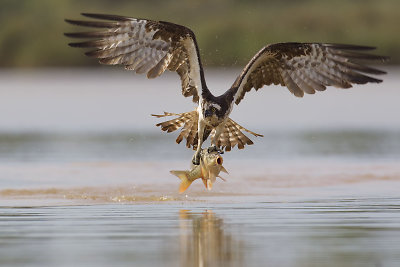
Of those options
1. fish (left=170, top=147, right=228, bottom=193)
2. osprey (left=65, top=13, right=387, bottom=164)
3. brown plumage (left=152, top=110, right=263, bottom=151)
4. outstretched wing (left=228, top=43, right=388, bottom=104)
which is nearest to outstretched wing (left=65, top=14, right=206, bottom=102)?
osprey (left=65, top=13, right=387, bottom=164)

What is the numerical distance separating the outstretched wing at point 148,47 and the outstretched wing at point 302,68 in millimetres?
647

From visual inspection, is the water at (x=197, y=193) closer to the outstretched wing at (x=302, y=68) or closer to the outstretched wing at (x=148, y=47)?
the outstretched wing at (x=302, y=68)

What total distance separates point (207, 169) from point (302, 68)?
2297mm

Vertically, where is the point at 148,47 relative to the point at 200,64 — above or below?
above

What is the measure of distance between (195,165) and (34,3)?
56879 mm

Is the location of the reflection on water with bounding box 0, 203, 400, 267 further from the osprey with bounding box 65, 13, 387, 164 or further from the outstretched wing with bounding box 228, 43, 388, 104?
the outstretched wing with bounding box 228, 43, 388, 104

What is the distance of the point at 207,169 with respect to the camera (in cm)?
1416

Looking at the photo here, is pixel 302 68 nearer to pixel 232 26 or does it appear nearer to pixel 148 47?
pixel 148 47

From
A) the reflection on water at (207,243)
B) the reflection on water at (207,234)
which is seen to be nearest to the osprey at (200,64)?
the reflection on water at (207,234)

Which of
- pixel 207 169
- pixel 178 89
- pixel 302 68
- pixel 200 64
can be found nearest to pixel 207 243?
pixel 207 169

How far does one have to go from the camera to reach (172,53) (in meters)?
15.4

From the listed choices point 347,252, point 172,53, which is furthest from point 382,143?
point 347,252

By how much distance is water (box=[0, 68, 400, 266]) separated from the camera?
11.1m

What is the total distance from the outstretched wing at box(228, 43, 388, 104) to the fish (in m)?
1.45
